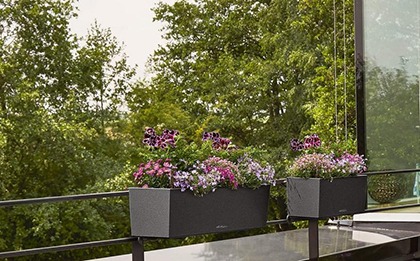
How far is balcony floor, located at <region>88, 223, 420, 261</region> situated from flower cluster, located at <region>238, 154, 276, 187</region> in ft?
2.44

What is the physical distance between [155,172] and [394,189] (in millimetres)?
3021

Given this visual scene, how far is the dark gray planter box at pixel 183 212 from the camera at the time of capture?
2.43 m

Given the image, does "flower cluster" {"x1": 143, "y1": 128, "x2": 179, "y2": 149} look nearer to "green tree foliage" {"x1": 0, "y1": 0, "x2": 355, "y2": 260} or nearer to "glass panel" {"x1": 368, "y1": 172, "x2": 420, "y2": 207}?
"glass panel" {"x1": 368, "y1": 172, "x2": 420, "y2": 207}

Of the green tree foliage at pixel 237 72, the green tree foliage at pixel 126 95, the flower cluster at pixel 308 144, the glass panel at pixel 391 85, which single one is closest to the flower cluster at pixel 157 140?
the flower cluster at pixel 308 144

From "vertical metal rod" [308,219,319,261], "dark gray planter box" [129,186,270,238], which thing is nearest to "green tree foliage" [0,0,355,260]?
"vertical metal rod" [308,219,319,261]

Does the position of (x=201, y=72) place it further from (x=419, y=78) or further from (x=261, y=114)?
(x=419, y=78)

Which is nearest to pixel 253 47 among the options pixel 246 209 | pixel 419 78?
pixel 419 78

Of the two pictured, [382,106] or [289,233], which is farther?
[382,106]

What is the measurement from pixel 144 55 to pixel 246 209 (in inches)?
425

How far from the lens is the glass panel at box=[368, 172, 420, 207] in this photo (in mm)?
4957

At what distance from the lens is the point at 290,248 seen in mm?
3721

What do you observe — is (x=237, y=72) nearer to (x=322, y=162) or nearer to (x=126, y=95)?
(x=126, y=95)

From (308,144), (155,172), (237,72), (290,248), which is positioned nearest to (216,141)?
(155,172)

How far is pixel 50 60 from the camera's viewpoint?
38.4 feet
